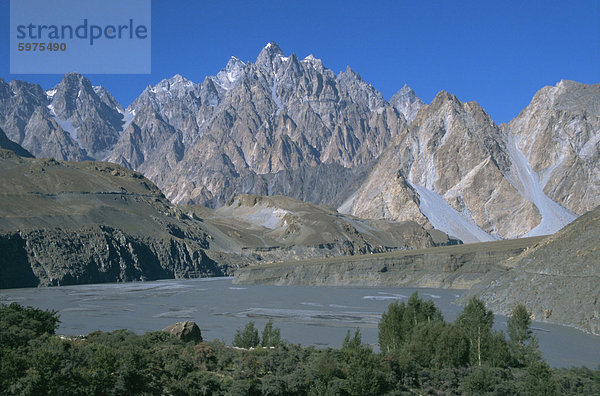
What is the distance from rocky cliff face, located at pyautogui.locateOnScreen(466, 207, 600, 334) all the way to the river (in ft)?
8.76

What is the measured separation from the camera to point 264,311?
99625 mm

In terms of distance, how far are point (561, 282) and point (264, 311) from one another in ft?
142

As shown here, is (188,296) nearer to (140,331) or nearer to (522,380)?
(140,331)

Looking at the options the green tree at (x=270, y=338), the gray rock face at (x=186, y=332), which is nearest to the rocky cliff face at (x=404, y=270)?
the green tree at (x=270, y=338)

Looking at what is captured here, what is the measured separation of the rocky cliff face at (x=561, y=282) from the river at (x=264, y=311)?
2669 mm

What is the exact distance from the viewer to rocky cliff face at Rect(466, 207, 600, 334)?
238 ft

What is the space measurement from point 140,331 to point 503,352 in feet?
139

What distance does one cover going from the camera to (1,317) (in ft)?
140

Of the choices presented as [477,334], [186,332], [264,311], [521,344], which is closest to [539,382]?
[477,334]

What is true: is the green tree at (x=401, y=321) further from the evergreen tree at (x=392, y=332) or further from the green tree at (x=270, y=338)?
the green tree at (x=270, y=338)

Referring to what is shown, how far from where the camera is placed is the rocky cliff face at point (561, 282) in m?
72.5

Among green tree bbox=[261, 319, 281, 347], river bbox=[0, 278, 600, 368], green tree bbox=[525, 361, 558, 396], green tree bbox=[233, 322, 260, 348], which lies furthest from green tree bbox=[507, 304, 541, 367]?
green tree bbox=[233, 322, 260, 348]

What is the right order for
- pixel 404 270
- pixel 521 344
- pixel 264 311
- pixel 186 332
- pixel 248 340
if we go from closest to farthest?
pixel 186 332
pixel 521 344
pixel 248 340
pixel 264 311
pixel 404 270

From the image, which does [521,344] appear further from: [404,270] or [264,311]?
[404,270]
